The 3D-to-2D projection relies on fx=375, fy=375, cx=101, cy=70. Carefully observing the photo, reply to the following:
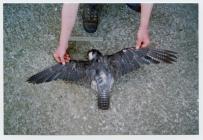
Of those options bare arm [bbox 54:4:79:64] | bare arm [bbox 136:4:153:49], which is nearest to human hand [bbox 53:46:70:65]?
bare arm [bbox 54:4:79:64]

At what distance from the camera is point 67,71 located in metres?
0.88

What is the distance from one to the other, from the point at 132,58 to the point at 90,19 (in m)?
0.14

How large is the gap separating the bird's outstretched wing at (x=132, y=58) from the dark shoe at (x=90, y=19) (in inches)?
3.2

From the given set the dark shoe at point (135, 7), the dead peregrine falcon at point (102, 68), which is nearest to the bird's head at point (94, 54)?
the dead peregrine falcon at point (102, 68)

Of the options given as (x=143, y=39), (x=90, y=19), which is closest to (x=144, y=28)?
(x=143, y=39)

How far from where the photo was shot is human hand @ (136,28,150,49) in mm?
885

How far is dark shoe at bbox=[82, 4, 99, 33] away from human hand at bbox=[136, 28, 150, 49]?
11 cm

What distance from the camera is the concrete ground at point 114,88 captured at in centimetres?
90

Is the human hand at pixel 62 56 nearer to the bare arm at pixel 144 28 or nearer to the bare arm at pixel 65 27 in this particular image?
the bare arm at pixel 65 27

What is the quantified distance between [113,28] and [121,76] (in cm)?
12

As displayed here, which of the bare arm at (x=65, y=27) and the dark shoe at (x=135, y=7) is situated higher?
the dark shoe at (x=135, y=7)

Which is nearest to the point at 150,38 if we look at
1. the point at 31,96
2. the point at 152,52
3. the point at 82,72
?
the point at 152,52

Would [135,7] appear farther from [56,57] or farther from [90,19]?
[56,57]
